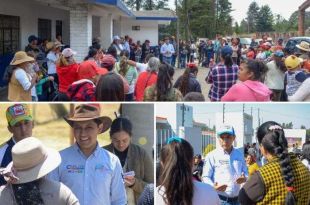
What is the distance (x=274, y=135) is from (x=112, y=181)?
1155 mm

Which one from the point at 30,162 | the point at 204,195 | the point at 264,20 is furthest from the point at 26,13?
the point at 264,20

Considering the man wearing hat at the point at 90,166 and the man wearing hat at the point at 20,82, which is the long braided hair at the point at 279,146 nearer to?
the man wearing hat at the point at 90,166

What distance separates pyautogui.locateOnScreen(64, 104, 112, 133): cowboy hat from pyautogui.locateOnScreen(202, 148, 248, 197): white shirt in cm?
76

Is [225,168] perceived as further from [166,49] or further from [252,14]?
[252,14]

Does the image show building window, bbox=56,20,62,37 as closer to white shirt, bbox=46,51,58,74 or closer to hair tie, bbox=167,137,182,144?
white shirt, bbox=46,51,58,74

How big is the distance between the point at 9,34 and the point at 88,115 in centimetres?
1325

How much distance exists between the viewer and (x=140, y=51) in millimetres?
27453

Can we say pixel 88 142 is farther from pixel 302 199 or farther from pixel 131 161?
pixel 302 199

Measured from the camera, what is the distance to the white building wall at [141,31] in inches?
1485

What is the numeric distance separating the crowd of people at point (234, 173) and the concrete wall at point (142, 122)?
143 mm

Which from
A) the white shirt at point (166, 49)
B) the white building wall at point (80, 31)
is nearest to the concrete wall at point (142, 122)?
the white building wall at point (80, 31)

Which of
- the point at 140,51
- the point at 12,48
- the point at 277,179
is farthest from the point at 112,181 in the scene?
the point at 140,51

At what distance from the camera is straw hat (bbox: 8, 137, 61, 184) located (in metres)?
3.50

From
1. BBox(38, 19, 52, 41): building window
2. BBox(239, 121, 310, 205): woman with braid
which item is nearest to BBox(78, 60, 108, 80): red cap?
BBox(239, 121, 310, 205): woman with braid
